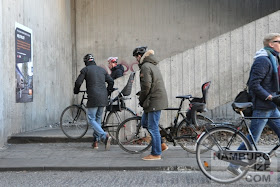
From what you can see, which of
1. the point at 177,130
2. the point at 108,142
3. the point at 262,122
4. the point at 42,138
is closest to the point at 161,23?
the point at 42,138

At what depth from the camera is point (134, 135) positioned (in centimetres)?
723

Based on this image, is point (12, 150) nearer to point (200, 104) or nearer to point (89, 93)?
point (89, 93)

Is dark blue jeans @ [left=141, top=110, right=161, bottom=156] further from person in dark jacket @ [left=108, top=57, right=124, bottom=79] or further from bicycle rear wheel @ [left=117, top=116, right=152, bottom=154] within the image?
person in dark jacket @ [left=108, top=57, right=124, bottom=79]

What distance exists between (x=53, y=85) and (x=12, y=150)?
11.8 ft

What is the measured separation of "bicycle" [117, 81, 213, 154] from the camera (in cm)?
682

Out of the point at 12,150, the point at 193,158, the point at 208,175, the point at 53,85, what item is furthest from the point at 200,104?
the point at 53,85

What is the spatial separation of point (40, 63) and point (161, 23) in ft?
14.0

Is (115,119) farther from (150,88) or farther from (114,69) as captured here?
(150,88)

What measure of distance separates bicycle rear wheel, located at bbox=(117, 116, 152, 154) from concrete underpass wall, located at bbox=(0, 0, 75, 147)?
2786 millimetres

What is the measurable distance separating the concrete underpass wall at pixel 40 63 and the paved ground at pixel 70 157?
0.60 metres

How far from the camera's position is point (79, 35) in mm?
12891

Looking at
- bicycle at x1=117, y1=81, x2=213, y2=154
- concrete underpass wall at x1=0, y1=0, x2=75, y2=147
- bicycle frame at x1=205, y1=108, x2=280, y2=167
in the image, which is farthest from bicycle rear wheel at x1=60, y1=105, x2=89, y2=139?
bicycle frame at x1=205, y1=108, x2=280, y2=167

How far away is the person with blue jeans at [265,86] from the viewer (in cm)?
511

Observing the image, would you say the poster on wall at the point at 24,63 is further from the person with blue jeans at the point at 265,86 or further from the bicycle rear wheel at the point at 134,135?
the person with blue jeans at the point at 265,86
